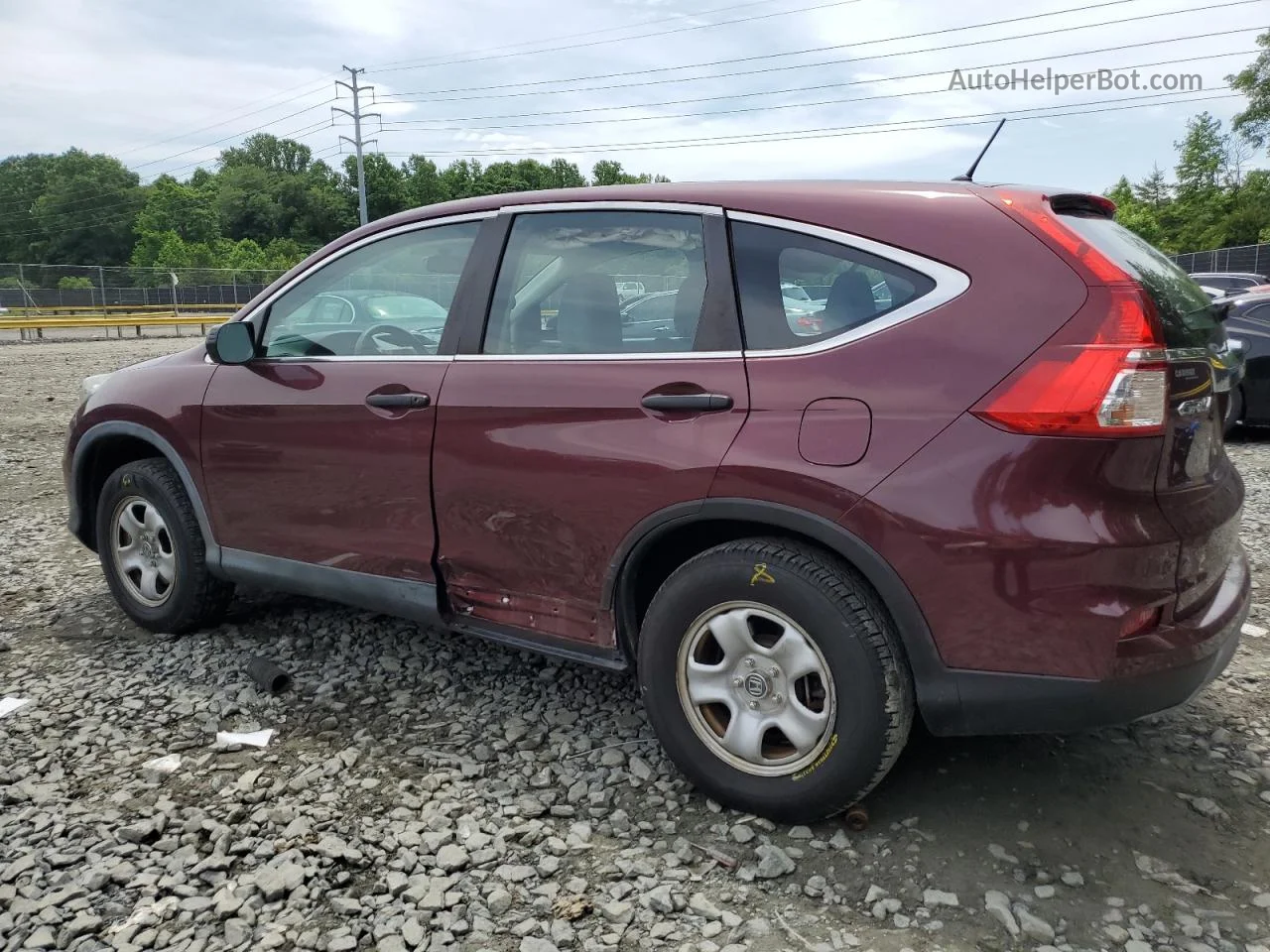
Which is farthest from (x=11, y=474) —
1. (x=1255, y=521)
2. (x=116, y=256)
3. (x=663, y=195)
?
(x=116, y=256)

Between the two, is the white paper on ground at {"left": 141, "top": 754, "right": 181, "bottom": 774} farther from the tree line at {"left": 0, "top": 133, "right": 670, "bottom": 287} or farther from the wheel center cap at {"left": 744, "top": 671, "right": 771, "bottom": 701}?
the tree line at {"left": 0, "top": 133, "right": 670, "bottom": 287}

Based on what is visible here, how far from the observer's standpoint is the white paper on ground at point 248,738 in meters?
3.37

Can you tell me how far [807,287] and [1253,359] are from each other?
27.4ft

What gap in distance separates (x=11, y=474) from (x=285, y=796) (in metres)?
6.67

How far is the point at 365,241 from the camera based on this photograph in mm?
3781

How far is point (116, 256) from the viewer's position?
331 ft

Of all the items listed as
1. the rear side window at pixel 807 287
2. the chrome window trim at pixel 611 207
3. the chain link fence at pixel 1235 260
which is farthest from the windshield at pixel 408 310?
the chain link fence at pixel 1235 260

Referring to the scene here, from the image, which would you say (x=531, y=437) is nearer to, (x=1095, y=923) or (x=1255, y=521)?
(x=1095, y=923)

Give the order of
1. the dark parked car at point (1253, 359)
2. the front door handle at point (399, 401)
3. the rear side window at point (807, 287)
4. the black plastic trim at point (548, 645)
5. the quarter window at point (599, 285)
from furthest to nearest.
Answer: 1. the dark parked car at point (1253, 359)
2. the front door handle at point (399, 401)
3. the black plastic trim at point (548, 645)
4. the quarter window at point (599, 285)
5. the rear side window at point (807, 287)

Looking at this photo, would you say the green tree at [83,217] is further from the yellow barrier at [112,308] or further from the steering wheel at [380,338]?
the steering wheel at [380,338]

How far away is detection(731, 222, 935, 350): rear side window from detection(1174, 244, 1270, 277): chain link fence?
117 ft

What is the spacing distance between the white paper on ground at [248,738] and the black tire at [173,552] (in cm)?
98

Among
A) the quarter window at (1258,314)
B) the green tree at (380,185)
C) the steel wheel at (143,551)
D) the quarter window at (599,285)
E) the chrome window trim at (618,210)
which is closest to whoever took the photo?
the chrome window trim at (618,210)

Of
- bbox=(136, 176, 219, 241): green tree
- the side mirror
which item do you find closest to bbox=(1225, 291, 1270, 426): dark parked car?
the side mirror
